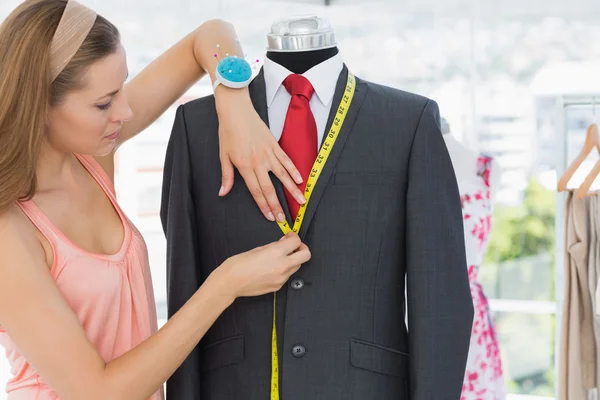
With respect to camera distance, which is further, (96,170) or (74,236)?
(96,170)

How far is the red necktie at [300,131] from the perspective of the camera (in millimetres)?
1713

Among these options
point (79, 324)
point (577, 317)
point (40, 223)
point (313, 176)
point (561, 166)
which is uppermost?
point (561, 166)

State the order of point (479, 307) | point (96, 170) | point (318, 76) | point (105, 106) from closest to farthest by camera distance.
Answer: point (105, 106) < point (318, 76) < point (96, 170) < point (479, 307)

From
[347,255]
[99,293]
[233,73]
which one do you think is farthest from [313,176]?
[99,293]

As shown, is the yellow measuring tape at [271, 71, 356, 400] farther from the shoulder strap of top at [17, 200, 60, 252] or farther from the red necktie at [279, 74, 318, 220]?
the shoulder strap of top at [17, 200, 60, 252]

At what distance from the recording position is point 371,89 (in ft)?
5.77

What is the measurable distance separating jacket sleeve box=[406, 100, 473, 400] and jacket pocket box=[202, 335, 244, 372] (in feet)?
1.22

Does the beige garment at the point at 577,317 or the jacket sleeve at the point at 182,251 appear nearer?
the jacket sleeve at the point at 182,251

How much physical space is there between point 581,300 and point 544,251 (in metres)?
1.56

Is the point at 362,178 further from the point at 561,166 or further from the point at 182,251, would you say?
the point at 561,166

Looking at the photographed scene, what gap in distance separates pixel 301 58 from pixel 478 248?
156 cm

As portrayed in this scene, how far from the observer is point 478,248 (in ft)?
10.1

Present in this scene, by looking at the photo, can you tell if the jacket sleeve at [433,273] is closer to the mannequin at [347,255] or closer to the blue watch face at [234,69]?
the mannequin at [347,255]

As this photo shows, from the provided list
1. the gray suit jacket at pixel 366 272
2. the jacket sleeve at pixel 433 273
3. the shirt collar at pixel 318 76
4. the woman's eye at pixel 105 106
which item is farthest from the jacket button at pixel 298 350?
the woman's eye at pixel 105 106
